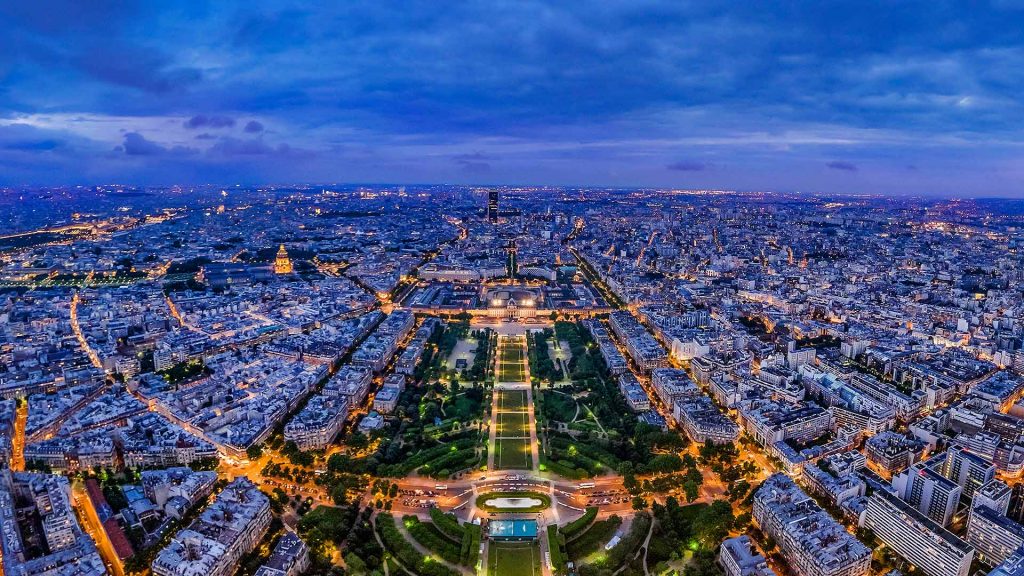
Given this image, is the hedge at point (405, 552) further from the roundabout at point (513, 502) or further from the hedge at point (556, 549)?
the roundabout at point (513, 502)

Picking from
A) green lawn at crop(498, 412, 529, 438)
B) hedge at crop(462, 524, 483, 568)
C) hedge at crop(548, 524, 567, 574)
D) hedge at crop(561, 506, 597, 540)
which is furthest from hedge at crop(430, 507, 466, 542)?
green lawn at crop(498, 412, 529, 438)

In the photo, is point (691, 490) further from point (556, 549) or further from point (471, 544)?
point (471, 544)

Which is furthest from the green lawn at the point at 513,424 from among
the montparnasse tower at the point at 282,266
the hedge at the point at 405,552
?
the montparnasse tower at the point at 282,266

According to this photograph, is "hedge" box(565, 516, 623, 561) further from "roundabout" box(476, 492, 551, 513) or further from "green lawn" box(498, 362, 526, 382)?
"green lawn" box(498, 362, 526, 382)

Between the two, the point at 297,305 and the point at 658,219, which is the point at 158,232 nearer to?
the point at 297,305

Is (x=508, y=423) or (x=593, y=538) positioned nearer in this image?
(x=593, y=538)

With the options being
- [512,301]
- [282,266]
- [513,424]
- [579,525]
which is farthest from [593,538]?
[282,266]

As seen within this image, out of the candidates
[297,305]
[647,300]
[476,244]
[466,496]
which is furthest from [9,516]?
[476,244]
